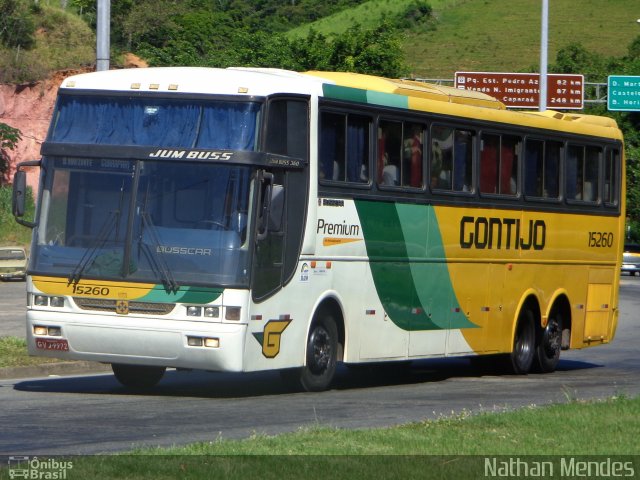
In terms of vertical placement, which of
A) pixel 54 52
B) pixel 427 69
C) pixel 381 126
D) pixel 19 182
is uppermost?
pixel 427 69

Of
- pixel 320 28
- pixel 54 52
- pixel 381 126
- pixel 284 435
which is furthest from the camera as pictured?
pixel 320 28

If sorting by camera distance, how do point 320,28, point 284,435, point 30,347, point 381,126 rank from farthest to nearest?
point 320,28 < point 381,126 < point 30,347 < point 284,435

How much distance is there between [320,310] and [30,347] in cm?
320

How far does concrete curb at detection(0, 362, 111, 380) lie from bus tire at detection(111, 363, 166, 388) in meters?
1.89

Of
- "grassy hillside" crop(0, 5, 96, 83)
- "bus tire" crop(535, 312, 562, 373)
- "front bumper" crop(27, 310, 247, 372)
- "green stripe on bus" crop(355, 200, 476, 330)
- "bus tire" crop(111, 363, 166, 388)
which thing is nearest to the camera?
"front bumper" crop(27, 310, 247, 372)

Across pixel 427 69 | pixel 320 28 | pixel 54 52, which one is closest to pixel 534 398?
pixel 54 52

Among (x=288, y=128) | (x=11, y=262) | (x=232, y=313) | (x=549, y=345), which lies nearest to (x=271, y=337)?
(x=232, y=313)

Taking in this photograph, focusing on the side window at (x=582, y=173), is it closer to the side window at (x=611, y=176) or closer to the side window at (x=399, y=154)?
the side window at (x=611, y=176)

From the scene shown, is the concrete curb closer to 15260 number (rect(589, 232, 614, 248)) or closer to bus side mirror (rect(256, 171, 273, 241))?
bus side mirror (rect(256, 171, 273, 241))

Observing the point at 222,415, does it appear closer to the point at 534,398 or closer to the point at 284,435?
the point at 284,435

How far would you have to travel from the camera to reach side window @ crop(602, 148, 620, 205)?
22.3 metres

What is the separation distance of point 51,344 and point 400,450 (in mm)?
5703

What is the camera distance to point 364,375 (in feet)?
64.4

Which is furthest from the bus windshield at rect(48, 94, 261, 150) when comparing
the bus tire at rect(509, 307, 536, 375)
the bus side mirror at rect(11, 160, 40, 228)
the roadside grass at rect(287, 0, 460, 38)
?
the roadside grass at rect(287, 0, 460, 38)
